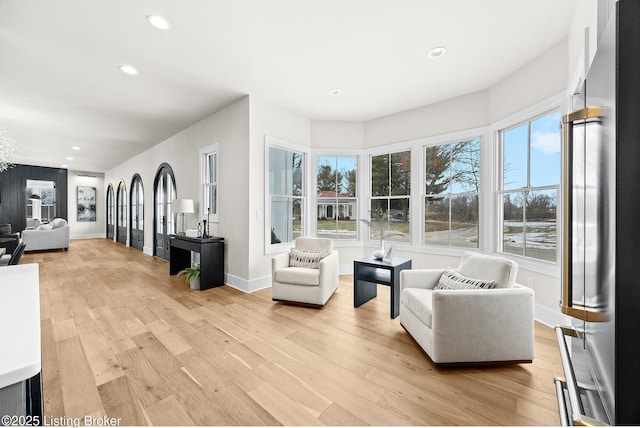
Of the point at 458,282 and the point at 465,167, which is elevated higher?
the point at 465,167

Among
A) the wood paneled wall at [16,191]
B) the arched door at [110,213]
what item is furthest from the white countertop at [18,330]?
the wood paneled wall at [16,191]

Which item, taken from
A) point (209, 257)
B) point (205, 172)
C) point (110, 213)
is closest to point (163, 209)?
point (205, 172)

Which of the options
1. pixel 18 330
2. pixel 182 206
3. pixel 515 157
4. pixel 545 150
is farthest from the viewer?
pixel 182 206

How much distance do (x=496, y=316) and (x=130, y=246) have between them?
922 cm

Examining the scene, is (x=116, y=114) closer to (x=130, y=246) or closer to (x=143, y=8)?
(x=143, y=8)

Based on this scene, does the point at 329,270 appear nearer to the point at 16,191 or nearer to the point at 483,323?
the point at 483,323

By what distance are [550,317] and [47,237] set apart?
10752 mm

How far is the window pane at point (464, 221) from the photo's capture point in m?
3.60

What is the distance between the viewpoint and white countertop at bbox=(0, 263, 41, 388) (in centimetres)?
60

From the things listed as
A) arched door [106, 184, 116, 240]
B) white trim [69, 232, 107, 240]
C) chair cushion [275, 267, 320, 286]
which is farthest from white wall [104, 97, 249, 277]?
white trim [69, 232, 107, 240]

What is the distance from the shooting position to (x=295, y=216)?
4.55 metres

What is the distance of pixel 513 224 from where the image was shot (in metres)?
3.16

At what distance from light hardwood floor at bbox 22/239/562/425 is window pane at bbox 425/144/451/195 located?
205 centimetres

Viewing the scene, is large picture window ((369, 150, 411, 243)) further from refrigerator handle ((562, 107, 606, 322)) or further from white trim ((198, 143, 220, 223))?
refrigerator handle ((562, 107, 606, 322))
